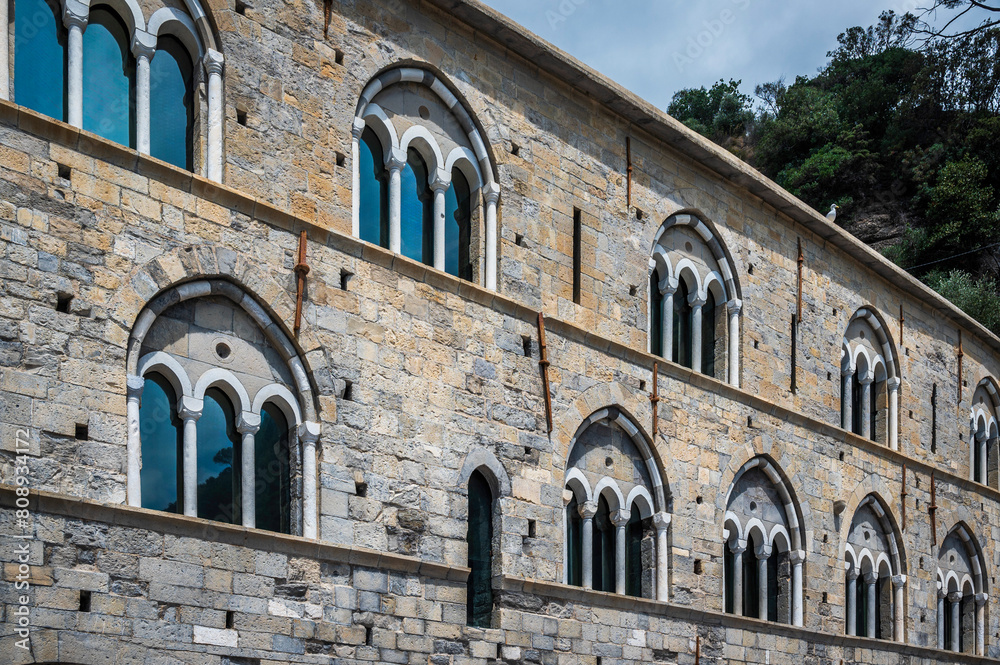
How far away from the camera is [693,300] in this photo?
1733 centimetres

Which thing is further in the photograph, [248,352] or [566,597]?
[566,597]

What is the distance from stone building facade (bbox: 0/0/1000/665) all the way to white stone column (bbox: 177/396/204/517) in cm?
3

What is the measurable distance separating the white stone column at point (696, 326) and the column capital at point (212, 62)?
7983 millimetres

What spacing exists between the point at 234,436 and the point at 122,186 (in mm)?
2463

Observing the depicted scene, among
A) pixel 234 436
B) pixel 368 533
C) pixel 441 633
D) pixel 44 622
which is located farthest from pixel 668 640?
pixel 44 622

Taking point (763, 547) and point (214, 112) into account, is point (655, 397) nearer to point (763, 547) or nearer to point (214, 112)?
point (763, 547)

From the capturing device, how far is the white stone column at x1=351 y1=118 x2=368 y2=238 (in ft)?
41.7

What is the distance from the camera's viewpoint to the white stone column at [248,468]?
1118 centimetres

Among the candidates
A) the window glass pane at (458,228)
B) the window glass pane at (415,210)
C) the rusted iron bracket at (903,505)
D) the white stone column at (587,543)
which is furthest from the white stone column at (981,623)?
the window glass pane at (415,210)

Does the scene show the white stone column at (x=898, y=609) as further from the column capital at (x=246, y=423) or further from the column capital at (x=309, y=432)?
the column capital at (x=246, y=423)

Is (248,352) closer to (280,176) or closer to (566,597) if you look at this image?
(280,176)

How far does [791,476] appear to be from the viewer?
1794cm

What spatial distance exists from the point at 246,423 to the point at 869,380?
1286 centimetres

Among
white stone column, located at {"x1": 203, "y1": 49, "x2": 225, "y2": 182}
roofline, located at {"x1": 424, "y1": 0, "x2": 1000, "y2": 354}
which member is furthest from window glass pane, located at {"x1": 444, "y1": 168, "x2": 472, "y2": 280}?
Answer: white stone column, located at {"x1": 203, "y1": 49, "x2": 225, "y2": 182}
